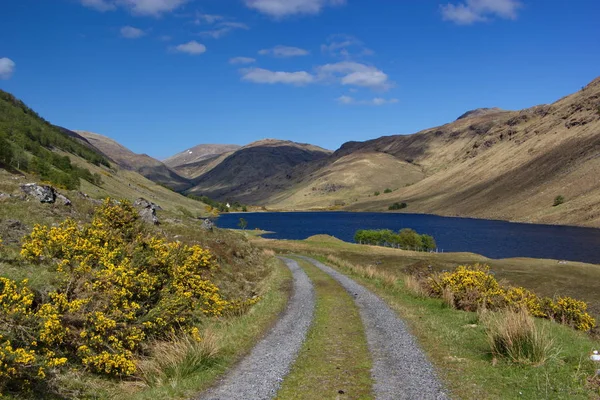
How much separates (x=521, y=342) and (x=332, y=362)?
5.27 m

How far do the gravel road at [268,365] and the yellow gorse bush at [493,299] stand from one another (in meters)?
8.05

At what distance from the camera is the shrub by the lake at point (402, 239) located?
354ft

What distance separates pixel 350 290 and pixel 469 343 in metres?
12.9

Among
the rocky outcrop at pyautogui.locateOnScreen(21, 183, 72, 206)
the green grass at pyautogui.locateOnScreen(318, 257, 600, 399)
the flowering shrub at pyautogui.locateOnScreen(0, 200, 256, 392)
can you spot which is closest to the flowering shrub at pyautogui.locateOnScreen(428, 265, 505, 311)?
the green grass at pyautogui.locateOnScreen(318, 257, 600, 399)

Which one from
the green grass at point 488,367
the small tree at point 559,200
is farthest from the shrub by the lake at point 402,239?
the small tree at point 559,200

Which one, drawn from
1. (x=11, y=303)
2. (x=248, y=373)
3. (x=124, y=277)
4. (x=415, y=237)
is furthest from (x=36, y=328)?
(x=415, y=237)

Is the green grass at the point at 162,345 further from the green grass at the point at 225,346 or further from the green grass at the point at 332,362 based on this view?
the green grass at the point at 332,362

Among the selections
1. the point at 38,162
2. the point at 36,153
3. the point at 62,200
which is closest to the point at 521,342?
the point at 62,200

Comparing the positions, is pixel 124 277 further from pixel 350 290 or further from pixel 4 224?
pixel 350 290

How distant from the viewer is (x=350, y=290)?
85.6 ft

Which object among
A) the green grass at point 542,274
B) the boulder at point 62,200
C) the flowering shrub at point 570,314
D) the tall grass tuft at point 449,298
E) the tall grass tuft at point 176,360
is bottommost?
the green grass at point 542,274

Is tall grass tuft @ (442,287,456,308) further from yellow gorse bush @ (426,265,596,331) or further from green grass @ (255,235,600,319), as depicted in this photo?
green grass @ (255,235,600,319)

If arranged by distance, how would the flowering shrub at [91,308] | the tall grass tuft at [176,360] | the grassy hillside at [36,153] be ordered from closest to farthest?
the flowering shrub at [91,308] → the tall grass tuft at [176,360] → the grassy hillside at [36,153]

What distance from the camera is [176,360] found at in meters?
10.8
